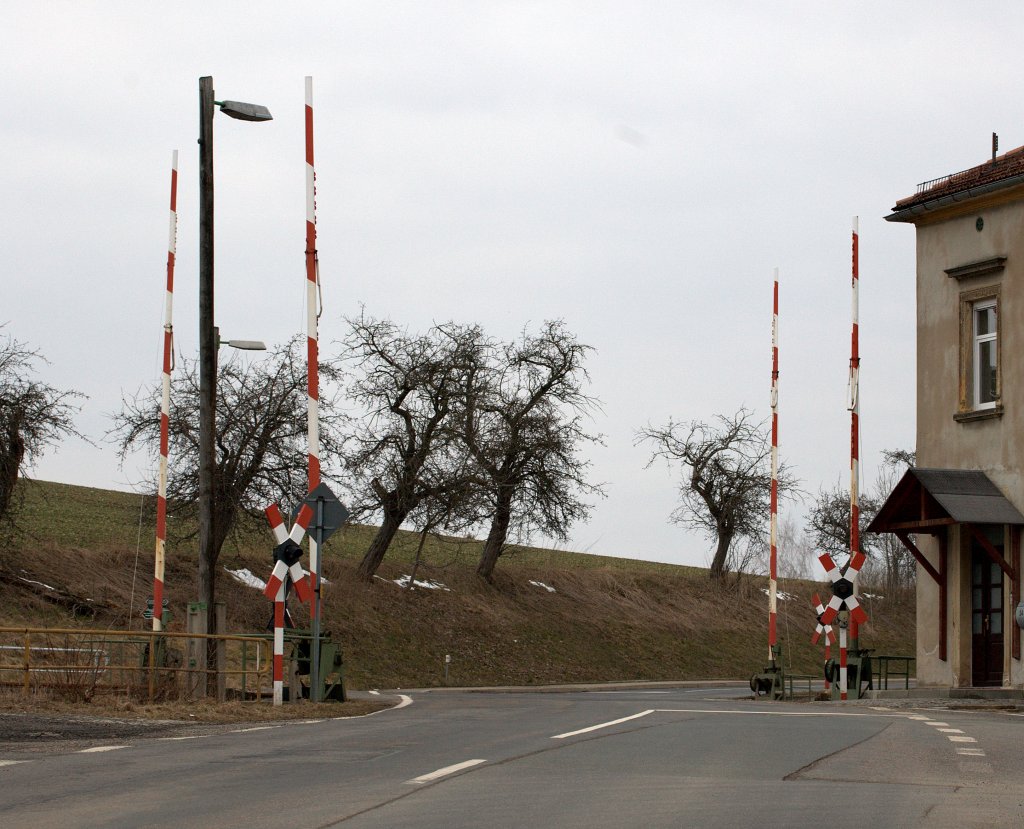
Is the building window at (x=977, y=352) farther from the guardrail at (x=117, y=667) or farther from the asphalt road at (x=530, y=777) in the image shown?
the guardrail at (x=117, y=667)

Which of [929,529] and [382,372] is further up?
[382,372]

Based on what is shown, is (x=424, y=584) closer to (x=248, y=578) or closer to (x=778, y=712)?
(x=248, y=578)

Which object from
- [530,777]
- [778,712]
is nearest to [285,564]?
[778,712]

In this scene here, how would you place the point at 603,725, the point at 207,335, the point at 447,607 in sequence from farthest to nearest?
the point at 447,607, the point at 207,335, the point at 603,725

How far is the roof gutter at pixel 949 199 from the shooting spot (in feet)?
95.9

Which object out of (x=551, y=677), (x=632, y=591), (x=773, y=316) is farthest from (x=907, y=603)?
(x=773, y=316)

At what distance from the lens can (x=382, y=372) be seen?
156 ft

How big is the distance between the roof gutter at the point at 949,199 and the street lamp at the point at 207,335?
14084mm

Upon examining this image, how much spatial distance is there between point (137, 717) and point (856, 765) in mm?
9190

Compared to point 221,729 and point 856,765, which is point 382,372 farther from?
point 856,765

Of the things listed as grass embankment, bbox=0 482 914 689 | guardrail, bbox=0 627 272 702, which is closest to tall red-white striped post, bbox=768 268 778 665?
grass embankment, bbox=0 482 914 689

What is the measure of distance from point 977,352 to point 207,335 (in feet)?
49.9

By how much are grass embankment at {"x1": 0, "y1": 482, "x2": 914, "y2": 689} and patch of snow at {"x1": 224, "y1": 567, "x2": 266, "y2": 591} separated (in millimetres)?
400

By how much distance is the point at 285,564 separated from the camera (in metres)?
20.8
